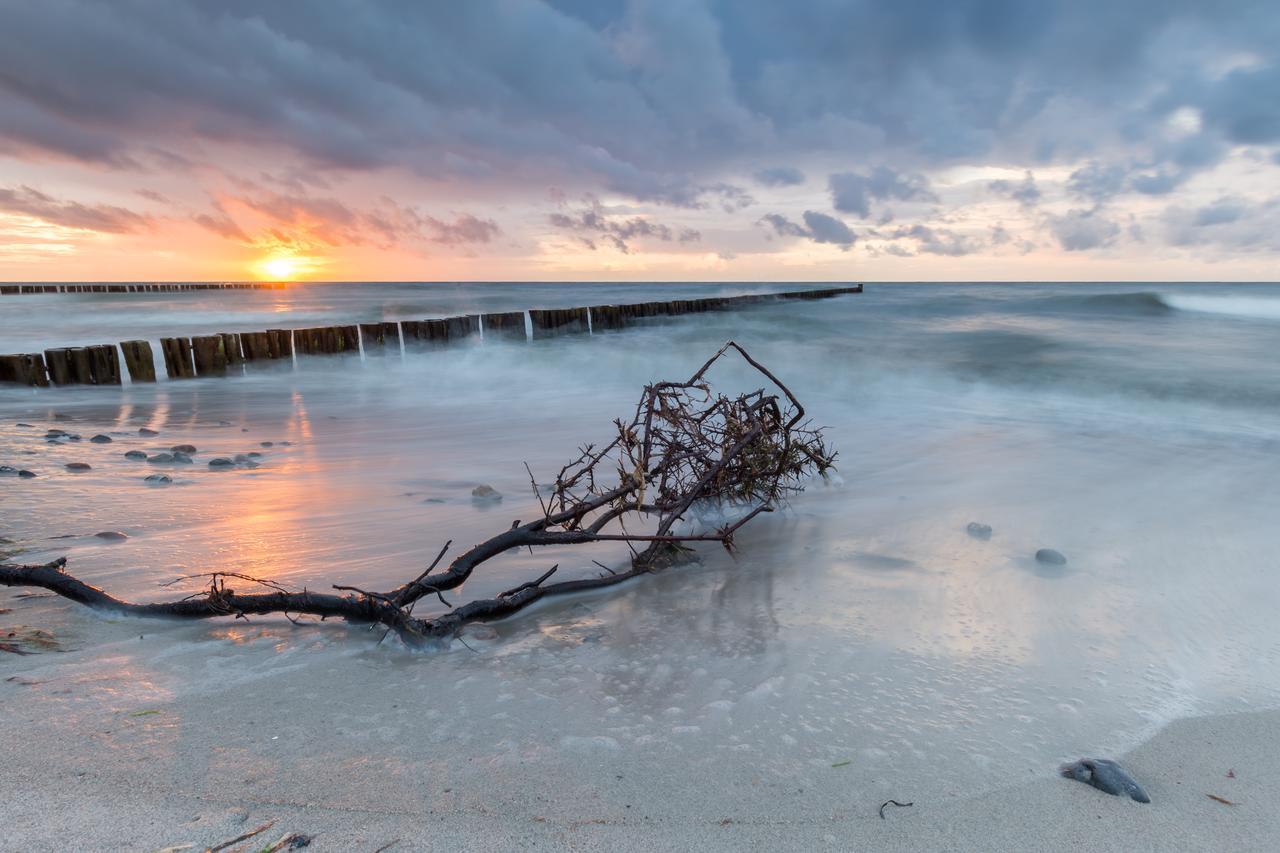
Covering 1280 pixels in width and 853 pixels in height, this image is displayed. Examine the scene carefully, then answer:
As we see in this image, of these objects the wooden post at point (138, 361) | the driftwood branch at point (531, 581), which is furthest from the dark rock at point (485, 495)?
the wooden post at point (138, 361)

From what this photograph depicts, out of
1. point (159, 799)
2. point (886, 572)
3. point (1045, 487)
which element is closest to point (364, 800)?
point (159, 799)

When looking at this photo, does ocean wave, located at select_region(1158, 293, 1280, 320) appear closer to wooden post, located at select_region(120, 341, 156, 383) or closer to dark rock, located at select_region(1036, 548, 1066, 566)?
dark rock, located at select_region(1036, 548, 1066, 566)

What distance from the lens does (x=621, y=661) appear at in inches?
94.5

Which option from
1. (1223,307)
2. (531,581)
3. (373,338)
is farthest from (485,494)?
(1223,307)

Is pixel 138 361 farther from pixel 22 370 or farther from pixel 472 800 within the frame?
pixel 472 800

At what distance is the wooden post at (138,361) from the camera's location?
11.1 meters

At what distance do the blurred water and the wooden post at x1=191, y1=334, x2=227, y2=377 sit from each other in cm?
275

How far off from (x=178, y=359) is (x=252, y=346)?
1298 mm

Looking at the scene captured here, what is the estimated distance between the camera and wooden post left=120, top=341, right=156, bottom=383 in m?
11.1

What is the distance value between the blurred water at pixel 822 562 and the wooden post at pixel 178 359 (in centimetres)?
251

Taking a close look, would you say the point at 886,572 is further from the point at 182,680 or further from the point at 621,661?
the point at 182,680

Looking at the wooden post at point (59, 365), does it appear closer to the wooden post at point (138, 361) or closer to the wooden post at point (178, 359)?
the wooden post at point (138, 361)

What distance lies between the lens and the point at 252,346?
12.9 m

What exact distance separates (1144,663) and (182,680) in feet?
10.2
